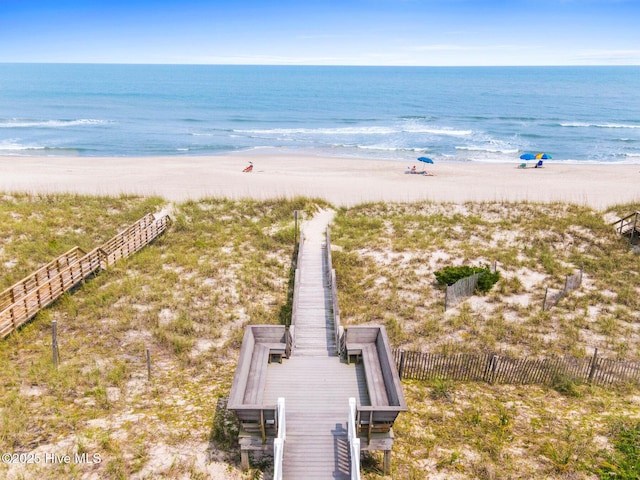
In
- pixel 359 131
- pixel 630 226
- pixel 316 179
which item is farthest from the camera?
pixel 359 131

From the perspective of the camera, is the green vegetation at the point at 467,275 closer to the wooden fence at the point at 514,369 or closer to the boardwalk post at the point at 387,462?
the wooden fence at the point at 514,369

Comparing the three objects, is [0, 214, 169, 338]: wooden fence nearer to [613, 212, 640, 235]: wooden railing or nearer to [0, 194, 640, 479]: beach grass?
[0, 194, 640, 479]: beach grass

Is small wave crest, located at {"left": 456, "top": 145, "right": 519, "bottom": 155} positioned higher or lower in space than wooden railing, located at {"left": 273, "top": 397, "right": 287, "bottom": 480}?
higher

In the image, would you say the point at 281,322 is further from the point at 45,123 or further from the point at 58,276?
the point at 45,123

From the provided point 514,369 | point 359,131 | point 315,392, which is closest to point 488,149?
point 359,131

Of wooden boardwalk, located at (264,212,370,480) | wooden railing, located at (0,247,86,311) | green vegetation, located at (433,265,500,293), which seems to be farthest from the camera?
green vegetation, located at (433,265,500,293)

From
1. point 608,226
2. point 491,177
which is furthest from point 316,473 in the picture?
point 491,177

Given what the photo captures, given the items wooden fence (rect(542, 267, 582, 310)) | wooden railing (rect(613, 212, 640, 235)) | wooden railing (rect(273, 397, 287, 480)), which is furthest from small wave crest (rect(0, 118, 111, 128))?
wooden railing (rect(273, 397, 287, 480))
